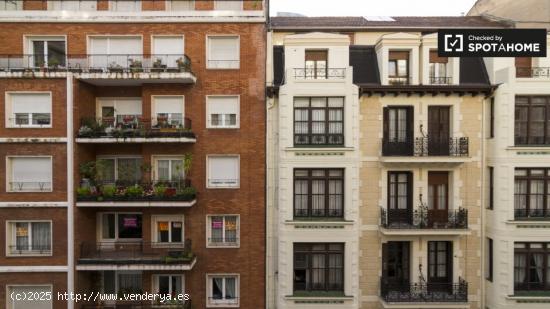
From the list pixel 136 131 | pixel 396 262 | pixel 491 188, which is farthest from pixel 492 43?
pixel 136 131

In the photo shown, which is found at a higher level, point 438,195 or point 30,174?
point 30,174

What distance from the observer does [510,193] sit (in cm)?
1723

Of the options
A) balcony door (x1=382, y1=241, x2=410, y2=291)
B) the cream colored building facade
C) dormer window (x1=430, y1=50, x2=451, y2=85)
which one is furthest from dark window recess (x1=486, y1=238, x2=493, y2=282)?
dormer window (x1=430, y1=50, x2=451, y2=85)

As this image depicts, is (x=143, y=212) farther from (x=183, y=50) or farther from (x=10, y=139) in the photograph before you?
(x=183, y=50)

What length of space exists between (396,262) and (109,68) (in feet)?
51.7

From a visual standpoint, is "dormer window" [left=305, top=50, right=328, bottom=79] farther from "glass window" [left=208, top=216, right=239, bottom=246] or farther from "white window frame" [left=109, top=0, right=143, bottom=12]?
"white window frame" [left=109, top=0, right=143, bottom=12]

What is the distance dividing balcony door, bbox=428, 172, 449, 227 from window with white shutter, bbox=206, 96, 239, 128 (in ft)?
31.1

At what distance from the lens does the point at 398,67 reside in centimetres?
1852

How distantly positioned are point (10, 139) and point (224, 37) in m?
10.4

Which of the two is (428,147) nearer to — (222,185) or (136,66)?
(222,185)

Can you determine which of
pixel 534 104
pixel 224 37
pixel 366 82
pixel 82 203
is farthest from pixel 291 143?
pixel 534 104

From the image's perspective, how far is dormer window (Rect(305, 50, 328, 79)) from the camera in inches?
720

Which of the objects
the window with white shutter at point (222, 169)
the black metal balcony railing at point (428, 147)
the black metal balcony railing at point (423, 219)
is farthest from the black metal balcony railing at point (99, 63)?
the black metal balcony railing at point (423, 219)

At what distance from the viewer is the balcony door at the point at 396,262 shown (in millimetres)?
18156
